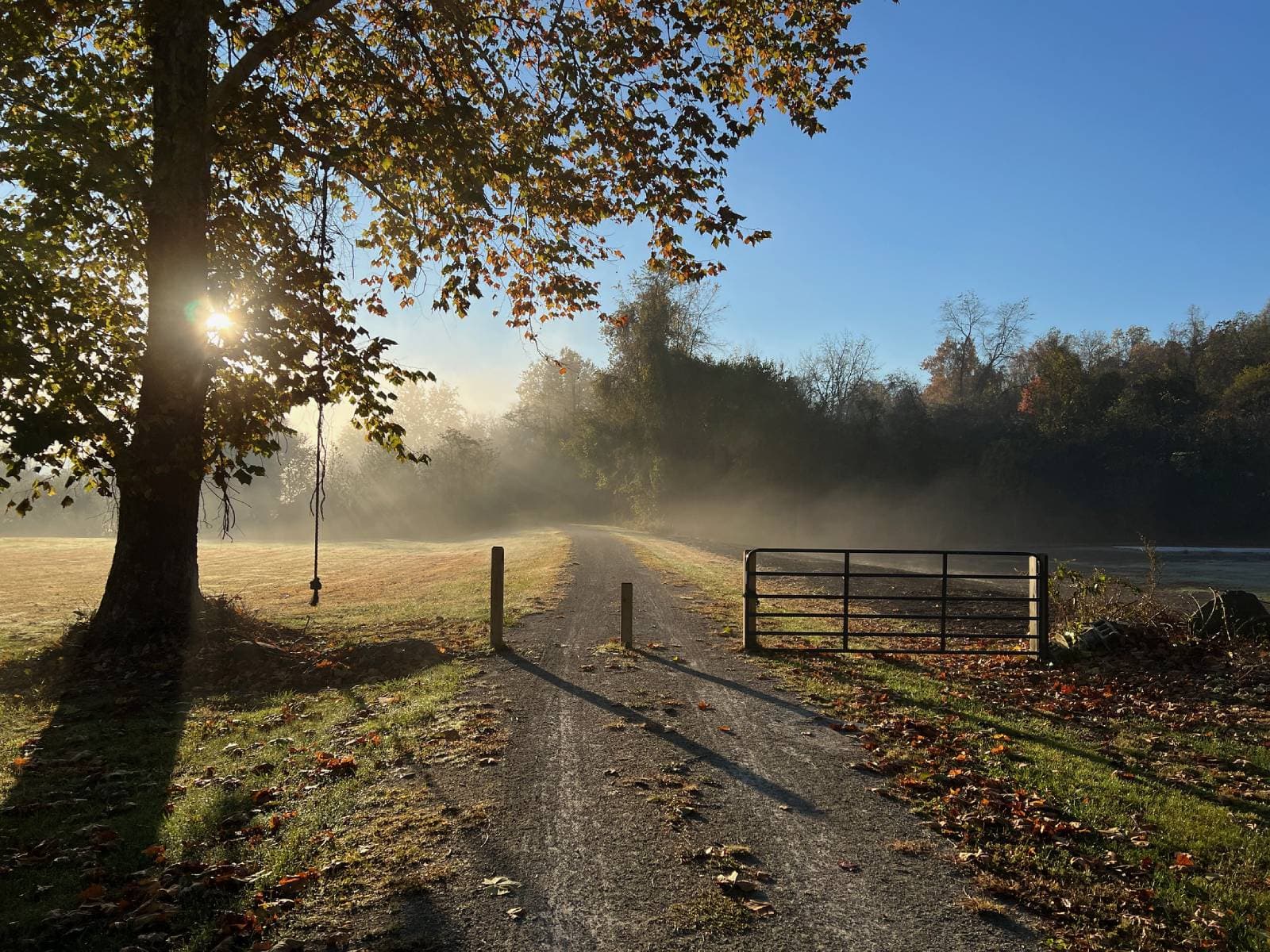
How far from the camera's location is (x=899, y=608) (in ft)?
58.6

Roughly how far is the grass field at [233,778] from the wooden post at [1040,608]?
8216 millimetres

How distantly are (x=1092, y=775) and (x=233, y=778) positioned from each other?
7.17 metres

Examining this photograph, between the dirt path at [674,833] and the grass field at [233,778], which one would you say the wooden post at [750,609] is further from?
the grass field at [233,778]

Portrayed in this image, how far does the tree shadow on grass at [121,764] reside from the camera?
12.8ft

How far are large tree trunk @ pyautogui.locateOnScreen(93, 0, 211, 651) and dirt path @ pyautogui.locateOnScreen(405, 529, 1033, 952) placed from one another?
→ 5838 millimetres

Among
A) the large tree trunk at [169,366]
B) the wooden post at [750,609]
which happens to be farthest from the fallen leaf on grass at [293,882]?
the large tree trunk at [169,366]

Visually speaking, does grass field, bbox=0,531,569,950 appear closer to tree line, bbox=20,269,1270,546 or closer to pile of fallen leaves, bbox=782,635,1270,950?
pile of fallen leaves, bbox=782,635,1270,950

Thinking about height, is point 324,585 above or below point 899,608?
below

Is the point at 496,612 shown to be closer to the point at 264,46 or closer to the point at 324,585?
the point at 264,46

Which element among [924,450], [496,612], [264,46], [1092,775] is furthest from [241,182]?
[924,450]

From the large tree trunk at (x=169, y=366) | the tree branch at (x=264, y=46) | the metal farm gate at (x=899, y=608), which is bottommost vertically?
the metal farm gate at (x=899, y=608)

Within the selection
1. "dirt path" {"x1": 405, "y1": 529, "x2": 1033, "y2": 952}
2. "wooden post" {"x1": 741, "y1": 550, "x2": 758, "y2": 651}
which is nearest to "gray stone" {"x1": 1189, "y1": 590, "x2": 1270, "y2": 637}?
"wooden post" {"x1": 741, "y1": 550, "x2": 758, "y2": 651}

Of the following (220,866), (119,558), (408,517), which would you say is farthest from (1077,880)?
(408,517)

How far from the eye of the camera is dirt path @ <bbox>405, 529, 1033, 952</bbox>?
379 centimetres
